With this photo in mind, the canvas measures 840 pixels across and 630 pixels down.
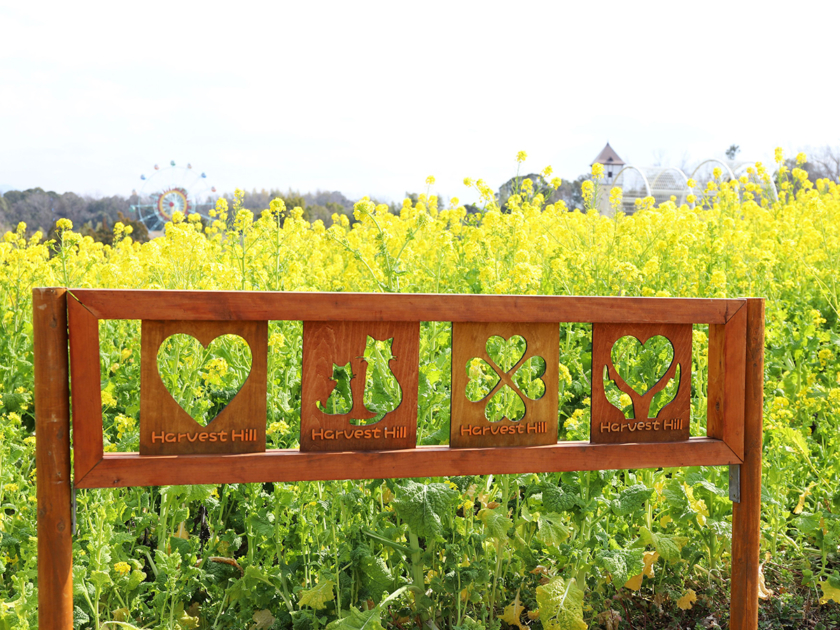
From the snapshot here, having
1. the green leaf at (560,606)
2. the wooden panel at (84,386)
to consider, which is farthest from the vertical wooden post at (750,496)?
the wooden panel at (84,386)

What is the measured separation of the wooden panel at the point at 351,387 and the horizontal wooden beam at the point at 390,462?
0.04 metres

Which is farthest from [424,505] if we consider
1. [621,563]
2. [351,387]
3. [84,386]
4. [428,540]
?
[84,386]

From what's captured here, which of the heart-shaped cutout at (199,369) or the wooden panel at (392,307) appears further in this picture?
the heart-shaped cutout at (199,369)

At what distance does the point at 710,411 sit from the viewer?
1699 mm

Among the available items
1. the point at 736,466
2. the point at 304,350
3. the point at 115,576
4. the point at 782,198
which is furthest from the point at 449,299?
the point at 782,198

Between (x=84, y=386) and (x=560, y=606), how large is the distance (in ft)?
4.20

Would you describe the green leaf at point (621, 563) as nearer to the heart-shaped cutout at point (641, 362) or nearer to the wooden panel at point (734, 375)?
the wooden panel at point (734, 375)

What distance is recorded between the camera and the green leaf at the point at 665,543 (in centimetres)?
190

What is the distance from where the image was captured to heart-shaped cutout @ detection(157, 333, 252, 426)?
2051 mm

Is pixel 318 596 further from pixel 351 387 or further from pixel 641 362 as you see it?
pixel 641 362

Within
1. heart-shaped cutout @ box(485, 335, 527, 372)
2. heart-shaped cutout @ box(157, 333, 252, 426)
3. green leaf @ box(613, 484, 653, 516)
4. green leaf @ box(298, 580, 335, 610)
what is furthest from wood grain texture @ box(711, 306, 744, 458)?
heart-shaped cutout @ box(157, 333, 252, 426)

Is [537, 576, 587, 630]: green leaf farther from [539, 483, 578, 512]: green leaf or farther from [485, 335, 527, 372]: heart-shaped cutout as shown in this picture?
[485, 335, 527, 372]: heart-shaped cutout

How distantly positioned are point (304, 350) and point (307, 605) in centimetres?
80

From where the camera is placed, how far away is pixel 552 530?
1.79 metres
